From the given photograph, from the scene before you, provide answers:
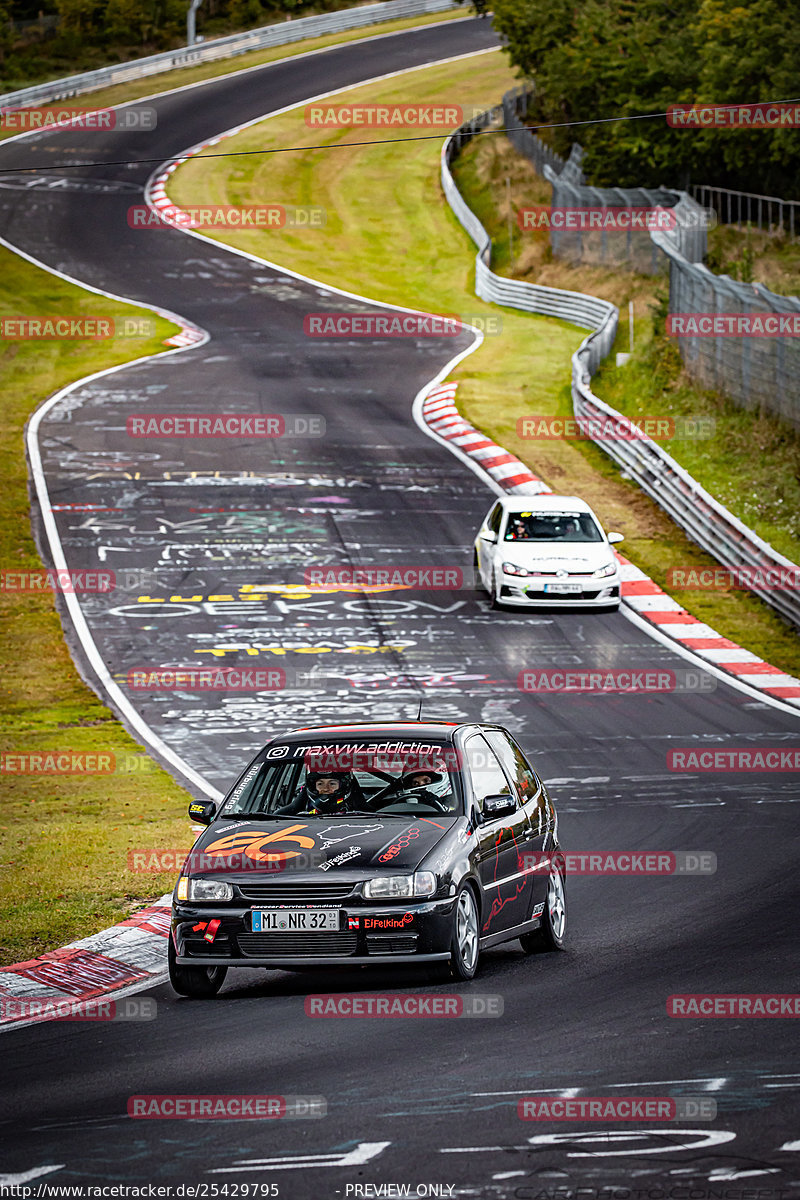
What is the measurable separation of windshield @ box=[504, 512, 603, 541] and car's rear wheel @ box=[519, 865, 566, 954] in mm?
15081

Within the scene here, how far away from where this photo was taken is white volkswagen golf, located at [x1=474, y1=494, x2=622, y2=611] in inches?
982

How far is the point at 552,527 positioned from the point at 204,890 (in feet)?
56.2

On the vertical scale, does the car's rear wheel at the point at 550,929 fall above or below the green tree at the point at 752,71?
below

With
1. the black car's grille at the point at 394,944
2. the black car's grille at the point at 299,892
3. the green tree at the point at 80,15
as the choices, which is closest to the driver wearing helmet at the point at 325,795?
the black car's grille at the point at 299,892

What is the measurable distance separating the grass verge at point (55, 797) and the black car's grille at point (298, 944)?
193cm

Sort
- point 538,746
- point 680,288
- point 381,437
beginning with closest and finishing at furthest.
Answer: point 538,746 < point 381,437 < point 680,288

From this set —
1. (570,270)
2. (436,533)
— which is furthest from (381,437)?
(570,270)

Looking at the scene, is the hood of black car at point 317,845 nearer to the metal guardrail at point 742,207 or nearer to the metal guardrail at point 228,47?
the metal guardrail at point 742,207

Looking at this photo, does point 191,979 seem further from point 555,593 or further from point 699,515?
point 699,515

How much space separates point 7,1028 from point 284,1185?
3208 mm

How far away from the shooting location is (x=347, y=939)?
903 centimetres

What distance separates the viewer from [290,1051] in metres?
8.00

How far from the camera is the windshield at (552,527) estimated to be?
84.5 ft

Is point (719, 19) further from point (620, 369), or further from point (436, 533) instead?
point (436, 533)
